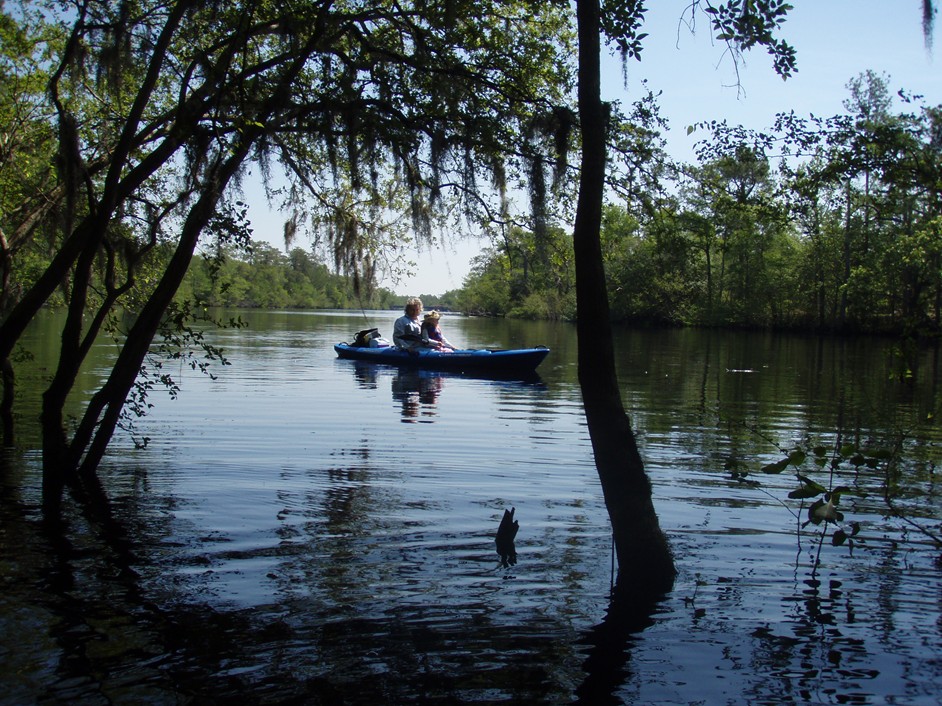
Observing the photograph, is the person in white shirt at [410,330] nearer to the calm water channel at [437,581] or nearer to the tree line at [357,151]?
the calm water channel at [437,581]

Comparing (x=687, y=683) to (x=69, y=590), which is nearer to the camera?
(x=687, y=683)

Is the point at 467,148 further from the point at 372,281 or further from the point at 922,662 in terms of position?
the point at 922,662

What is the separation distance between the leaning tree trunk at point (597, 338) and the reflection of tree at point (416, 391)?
8261 mm

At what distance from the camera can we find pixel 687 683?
3.48m

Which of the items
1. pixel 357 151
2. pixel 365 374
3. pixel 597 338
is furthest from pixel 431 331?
pixel 597 338

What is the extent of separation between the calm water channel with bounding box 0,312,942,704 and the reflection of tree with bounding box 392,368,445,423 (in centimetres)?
263

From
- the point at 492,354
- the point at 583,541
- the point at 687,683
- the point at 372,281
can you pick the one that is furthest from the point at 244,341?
the point at 687,683

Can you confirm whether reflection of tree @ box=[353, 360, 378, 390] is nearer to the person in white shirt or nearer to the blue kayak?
the blue kayak

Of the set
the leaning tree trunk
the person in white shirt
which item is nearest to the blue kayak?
the person in white shirt

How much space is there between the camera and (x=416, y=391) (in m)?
16.1

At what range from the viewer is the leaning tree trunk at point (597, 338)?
13.0 ft

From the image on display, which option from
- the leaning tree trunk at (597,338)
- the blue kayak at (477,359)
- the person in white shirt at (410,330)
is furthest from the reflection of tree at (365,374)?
the leaning tree trunk at (597,338)

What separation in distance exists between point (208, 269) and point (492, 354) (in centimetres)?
1258

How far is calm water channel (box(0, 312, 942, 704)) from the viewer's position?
3438 millimetres
